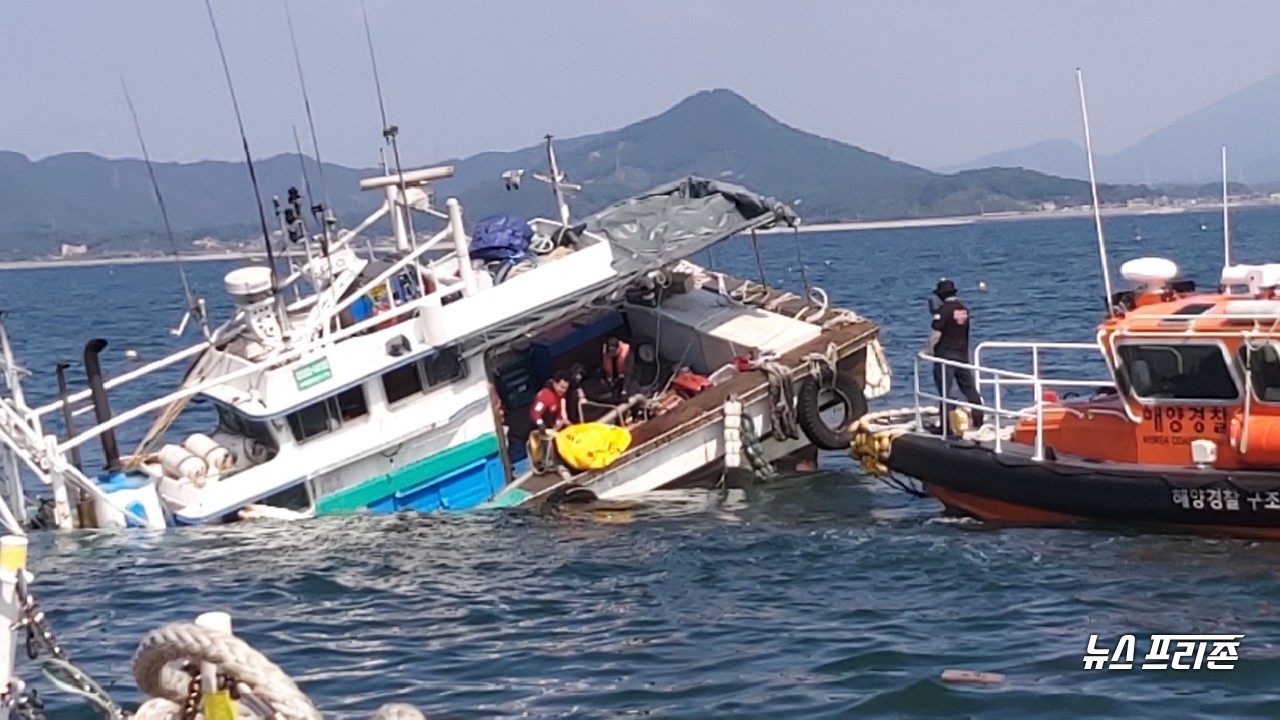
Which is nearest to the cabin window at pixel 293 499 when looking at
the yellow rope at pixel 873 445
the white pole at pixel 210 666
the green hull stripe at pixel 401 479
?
the green hull stripe at pixel 401 479

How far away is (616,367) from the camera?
62.0 ft

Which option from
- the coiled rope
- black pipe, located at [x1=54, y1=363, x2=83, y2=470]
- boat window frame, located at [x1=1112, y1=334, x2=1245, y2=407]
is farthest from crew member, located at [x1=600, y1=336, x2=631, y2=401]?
the coiled rope

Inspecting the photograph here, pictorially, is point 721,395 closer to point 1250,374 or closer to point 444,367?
point 444,367

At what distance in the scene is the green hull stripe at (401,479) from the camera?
16609 millimetres

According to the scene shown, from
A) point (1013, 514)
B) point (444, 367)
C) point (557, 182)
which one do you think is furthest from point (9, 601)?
point (557, 182)

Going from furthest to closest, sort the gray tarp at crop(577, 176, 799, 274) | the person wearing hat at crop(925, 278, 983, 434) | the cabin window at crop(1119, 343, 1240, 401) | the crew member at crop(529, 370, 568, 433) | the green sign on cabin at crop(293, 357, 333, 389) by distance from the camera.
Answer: the gray tarp at crop(577, 176, 799, 274)
the crew member at crop(529, 370, 568, 433)
the person wearing hat at crop(925, 278, 983, 434)
the green sign on cabin at crop(293, 357, 333, 389)
the cabin window at crop(1119, 343, 1240, 401)

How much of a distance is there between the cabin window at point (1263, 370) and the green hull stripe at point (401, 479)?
7755mm

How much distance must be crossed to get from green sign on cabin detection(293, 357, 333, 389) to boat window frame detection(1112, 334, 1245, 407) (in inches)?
302

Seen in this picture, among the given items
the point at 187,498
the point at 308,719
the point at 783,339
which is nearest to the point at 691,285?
the point at 783,339

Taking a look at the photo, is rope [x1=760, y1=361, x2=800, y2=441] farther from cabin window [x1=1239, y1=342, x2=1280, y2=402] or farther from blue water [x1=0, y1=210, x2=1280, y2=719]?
cabin window [x1=1239, y1=342, x2=1280, y2=402]

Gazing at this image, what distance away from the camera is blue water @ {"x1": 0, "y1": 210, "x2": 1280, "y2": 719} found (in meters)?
10.2

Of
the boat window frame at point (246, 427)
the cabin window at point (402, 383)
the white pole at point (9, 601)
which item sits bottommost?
the boat window frame at point (246, 427)

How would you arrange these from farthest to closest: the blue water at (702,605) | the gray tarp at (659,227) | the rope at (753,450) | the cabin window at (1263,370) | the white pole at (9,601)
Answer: the rope at (753,450) < the gray tarp at (659,227) < the cabin window at (1263,370) < the blue water at (702,605) < the white pole at (9,601)

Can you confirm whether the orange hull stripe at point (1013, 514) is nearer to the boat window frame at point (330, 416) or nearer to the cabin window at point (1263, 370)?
the cabin window at point (1263, 370)
